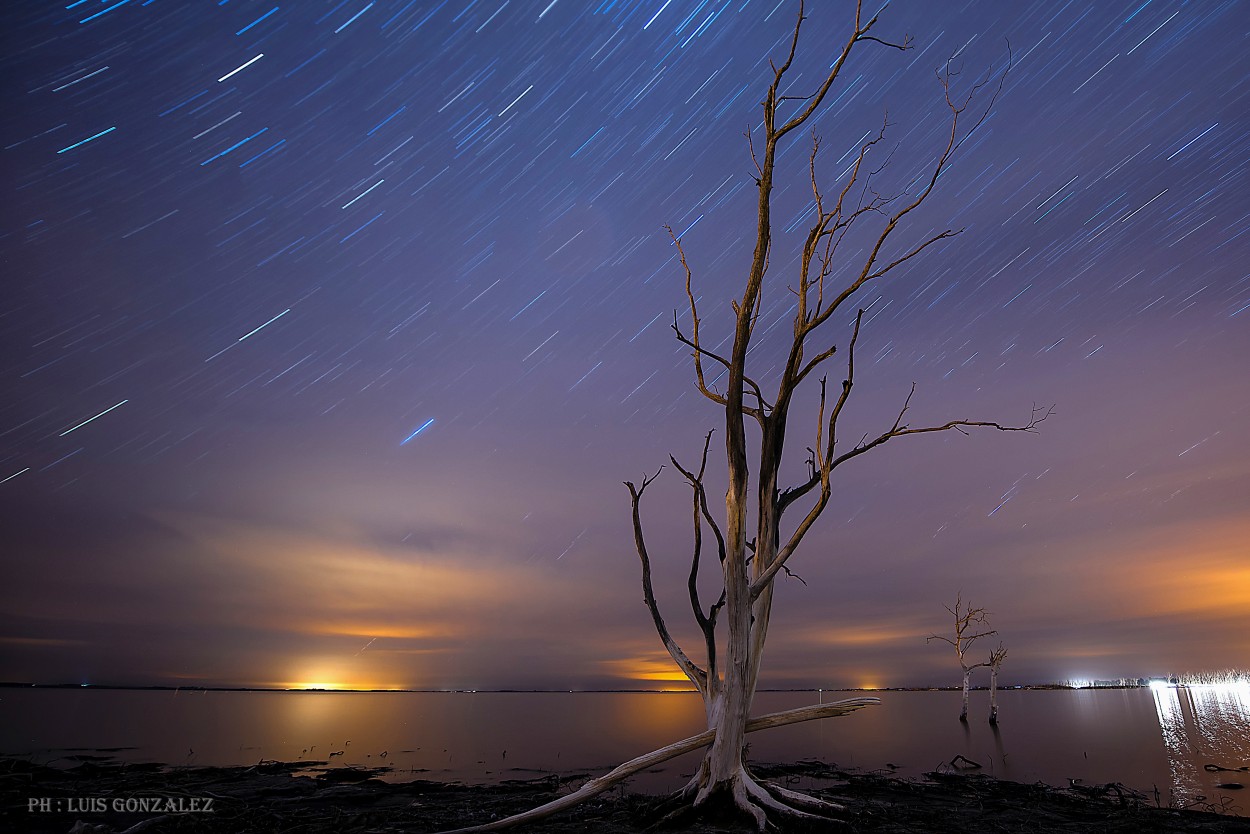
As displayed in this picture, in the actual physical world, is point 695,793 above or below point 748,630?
below

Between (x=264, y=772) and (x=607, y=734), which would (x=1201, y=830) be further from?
(x=607, y=734)

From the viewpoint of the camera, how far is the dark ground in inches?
290

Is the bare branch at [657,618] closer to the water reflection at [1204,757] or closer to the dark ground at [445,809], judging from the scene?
the dark ground at [445,809]

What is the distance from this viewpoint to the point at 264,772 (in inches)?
733

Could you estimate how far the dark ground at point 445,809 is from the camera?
7.38 meters

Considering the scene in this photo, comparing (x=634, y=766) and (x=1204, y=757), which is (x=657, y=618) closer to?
(x=634, y=766)

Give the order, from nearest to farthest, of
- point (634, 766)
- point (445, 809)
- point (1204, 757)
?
1. point (634, 766)
2. point (445, 809)
3. point (1204, 757)

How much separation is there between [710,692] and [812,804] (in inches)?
66.3

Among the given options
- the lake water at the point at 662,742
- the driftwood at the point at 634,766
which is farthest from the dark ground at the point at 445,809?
the lake water at the point at 662,742

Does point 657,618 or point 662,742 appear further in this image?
point 662,742

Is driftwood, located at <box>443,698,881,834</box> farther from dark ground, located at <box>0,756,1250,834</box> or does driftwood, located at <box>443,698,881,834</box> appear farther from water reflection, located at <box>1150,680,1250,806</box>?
water reflection, located at <box>1150,680,1250,806</box>

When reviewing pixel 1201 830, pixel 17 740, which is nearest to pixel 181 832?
pixel 1201 830

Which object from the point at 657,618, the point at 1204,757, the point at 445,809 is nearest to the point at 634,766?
the point at 657,618

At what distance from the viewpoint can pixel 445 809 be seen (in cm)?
1005
